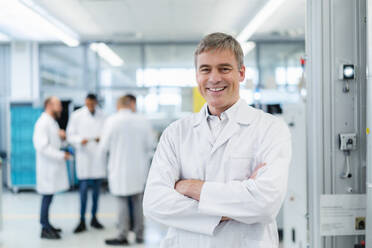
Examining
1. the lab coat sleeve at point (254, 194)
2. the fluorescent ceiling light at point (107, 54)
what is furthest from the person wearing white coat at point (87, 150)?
the lab coat sleeve at point (254, 194)

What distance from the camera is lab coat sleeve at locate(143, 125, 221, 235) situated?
52.5 inches

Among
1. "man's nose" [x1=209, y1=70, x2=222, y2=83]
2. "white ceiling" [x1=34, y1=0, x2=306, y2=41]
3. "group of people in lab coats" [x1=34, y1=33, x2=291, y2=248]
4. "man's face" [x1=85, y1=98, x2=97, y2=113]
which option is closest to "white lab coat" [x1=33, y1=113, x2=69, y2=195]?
"man's face" [x1=85, y1=98, x2=97, y2=113]

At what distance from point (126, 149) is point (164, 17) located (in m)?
2.79

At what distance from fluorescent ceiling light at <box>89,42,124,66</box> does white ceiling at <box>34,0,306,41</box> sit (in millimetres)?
185

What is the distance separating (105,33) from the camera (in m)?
6.71

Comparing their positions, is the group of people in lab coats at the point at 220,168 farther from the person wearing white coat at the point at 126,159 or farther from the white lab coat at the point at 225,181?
the person wearing white coat at the point at 126,159

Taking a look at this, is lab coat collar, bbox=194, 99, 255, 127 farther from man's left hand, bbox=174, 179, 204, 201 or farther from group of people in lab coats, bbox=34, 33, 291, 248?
man's left hand, bbox=174, 179, 204, 201

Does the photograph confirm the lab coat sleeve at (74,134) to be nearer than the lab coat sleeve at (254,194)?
No

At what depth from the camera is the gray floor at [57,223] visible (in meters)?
3.86

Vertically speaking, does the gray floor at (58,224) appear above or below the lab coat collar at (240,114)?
below

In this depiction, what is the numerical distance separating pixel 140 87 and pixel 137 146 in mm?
3834

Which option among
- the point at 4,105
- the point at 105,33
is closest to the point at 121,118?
the point at 105,33

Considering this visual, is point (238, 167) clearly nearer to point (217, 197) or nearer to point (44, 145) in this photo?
point (217, 197)

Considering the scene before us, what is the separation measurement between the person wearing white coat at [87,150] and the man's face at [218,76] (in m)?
3.08
